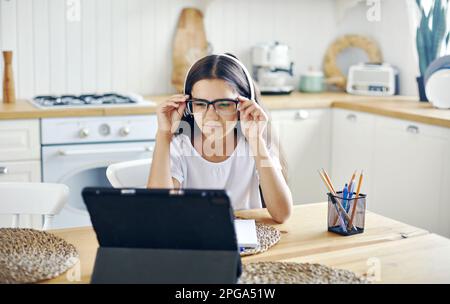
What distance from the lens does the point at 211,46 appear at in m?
3.96

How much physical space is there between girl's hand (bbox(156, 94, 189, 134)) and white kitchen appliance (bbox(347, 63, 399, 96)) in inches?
89.5

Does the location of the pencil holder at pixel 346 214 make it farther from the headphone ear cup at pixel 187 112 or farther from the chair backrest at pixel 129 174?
the chair backrest at pixel 129 174

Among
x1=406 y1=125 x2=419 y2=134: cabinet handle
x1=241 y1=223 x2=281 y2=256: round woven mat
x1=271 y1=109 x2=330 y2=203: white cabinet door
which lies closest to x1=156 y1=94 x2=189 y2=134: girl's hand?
x1=241 y1=223 x2=281 y2=256: round woven mat

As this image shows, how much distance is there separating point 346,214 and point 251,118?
40cm

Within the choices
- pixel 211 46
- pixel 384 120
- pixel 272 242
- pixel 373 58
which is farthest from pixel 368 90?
pixel 272 242

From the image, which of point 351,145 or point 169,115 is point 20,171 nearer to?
point 169,115

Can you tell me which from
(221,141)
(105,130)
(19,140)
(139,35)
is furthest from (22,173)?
(221,141)

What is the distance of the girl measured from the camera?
1.84 meters

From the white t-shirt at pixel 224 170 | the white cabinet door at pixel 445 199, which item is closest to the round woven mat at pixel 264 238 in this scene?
the white t-shirt at pixel 224 170

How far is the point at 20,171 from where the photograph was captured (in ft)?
10.4

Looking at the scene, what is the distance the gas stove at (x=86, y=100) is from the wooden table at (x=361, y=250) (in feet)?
5.57

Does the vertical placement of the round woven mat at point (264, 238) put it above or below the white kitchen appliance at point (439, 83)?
below

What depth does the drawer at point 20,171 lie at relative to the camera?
124 inches
